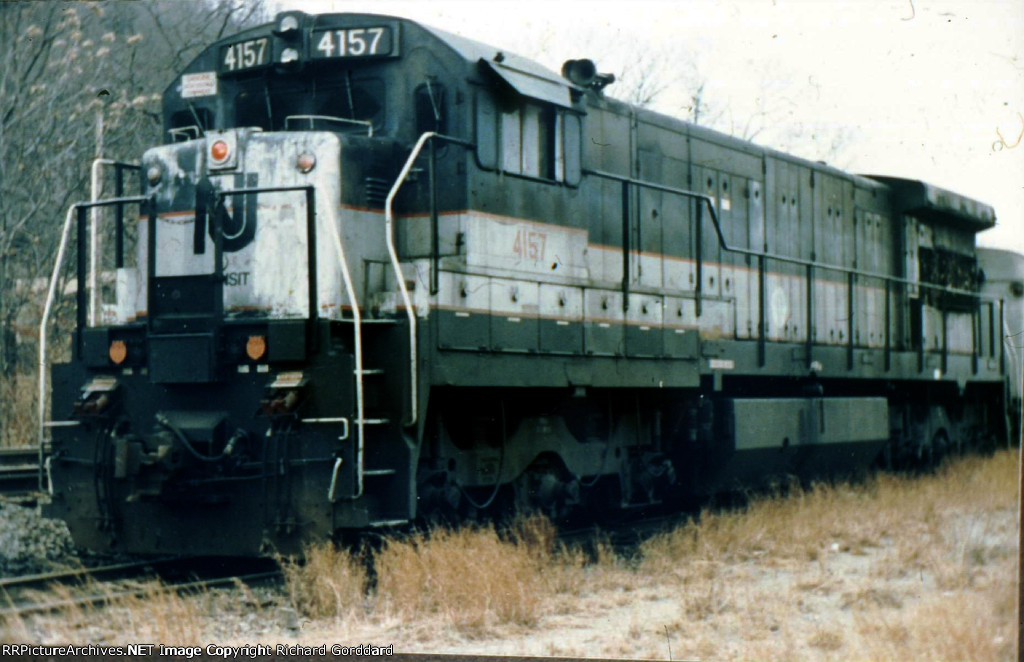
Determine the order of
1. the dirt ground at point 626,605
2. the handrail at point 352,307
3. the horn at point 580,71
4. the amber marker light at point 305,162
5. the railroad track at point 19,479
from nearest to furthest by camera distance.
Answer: the dirt ground at point 626,605, the handrail at point 352,307, the amber marker light at point 305,162, the horn at point 580,71, the railroad track at point 19,479

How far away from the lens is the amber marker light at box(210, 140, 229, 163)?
25.3ft

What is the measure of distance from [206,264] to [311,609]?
8.50ft

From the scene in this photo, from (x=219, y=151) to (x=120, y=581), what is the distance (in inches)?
112

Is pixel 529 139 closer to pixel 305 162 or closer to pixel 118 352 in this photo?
pixel 305 162

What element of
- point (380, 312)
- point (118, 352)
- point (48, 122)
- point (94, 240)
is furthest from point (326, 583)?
point (48, 122)

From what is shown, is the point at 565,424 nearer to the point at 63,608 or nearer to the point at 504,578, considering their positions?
the point at 504,578

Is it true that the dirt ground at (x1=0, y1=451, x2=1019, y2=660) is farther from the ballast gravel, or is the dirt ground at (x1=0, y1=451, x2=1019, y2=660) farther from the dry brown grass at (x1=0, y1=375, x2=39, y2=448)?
the dry brown grass at (x1=0, y1=375, x2=39, y2=448)

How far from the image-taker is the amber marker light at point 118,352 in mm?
7711

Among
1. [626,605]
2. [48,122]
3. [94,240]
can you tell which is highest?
[48,122]

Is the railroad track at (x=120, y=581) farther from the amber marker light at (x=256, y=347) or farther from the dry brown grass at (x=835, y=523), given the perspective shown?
the dry brown grass at (x=835, y=523)

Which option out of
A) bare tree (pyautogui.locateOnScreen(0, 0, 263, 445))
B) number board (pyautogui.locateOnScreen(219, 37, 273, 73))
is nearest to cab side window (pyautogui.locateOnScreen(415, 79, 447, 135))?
number board (pyautogui.locateOnScreen(219, 37, 273, 73))

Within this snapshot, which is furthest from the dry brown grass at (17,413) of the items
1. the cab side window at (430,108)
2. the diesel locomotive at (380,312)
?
the cab side window at (430,108)

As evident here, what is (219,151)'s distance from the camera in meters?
7.72

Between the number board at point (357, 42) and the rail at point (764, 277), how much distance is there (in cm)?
195
